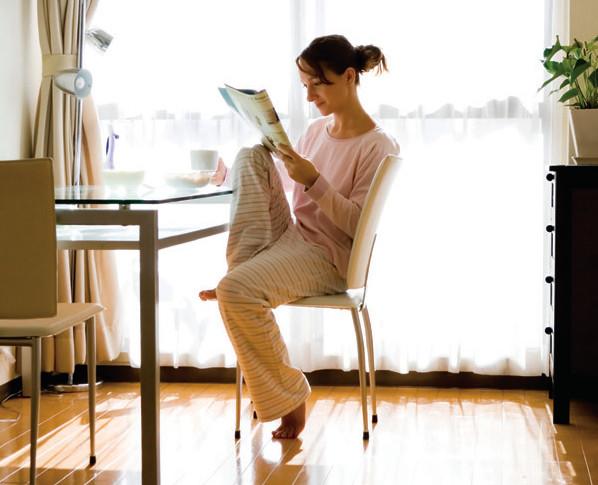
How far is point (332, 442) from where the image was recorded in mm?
2941

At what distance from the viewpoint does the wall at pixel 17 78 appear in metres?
3.42

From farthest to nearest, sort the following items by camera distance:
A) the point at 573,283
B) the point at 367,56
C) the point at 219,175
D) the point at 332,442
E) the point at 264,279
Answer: the point at 573,283 < the point at 219,175 < the point at 367,56 < the point at 332,442 < the point at 264,279

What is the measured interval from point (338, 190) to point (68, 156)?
1132mm

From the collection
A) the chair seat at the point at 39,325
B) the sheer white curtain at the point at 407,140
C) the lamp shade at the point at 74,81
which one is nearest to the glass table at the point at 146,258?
the chair seat at the point at 39,325

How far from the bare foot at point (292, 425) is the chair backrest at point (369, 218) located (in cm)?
42

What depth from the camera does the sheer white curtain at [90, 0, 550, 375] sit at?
139 inches

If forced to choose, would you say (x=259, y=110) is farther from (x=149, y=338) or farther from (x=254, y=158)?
(x=149, y=338)

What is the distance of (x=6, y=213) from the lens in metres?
2.37

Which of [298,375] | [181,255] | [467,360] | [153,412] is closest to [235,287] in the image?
[298,375]

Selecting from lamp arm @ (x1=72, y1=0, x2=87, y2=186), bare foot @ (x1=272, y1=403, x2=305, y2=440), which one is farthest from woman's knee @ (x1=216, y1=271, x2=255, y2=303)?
lamp arm @ (x1=72, y1=0, x2=87, y2=186)

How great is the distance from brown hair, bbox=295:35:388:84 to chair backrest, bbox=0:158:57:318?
39.2 inches

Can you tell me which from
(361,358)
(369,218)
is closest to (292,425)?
(361,358)

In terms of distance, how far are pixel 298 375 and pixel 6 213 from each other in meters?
1.01

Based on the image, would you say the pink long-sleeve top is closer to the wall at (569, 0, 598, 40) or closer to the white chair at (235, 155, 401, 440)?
the white chair at (235, 155, 401, 440)
